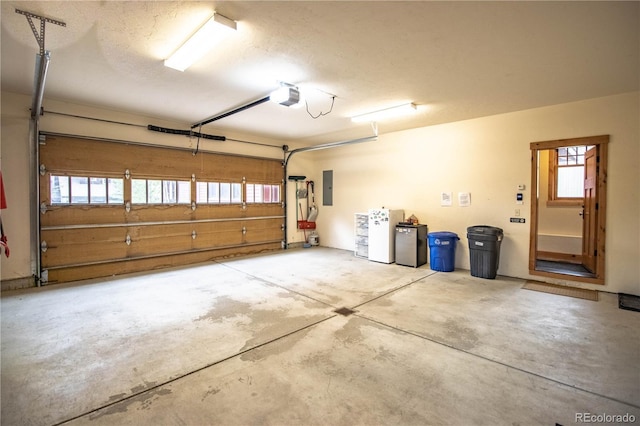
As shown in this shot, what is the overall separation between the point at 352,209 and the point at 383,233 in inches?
64.8

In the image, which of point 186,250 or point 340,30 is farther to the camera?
point 186,250

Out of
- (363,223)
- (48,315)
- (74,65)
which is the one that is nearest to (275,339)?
(48,315)

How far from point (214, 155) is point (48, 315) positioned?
4.18 meters

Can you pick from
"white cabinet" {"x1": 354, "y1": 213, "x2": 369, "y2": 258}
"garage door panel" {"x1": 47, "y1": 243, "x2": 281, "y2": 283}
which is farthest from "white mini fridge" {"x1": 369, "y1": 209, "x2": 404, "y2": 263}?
"garage door panel" {"x1": 47, "y1": 243, "x2": 281, "y2": 283}

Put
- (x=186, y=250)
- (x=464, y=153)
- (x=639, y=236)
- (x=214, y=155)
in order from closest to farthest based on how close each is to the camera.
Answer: (x=639, y=236)
(x=464, y=153)
(x=186, y=250)
(x=214, y=155)

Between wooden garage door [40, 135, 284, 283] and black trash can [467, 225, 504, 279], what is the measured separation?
16.1ft

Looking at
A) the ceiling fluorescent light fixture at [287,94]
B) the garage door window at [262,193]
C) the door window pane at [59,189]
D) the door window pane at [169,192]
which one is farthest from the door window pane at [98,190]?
the ceiling fluorescent light fixture at [287,94]

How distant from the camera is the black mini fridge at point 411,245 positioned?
602cm

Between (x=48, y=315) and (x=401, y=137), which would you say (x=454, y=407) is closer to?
(x=48, y=315)

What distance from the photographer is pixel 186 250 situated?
248 inches

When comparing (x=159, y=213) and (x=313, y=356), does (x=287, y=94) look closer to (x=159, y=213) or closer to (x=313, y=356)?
(x=313, y=356)

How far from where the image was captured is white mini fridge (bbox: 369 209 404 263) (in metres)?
6.36

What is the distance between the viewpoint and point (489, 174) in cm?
546

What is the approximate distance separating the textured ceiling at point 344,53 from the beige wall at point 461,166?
375 mm
